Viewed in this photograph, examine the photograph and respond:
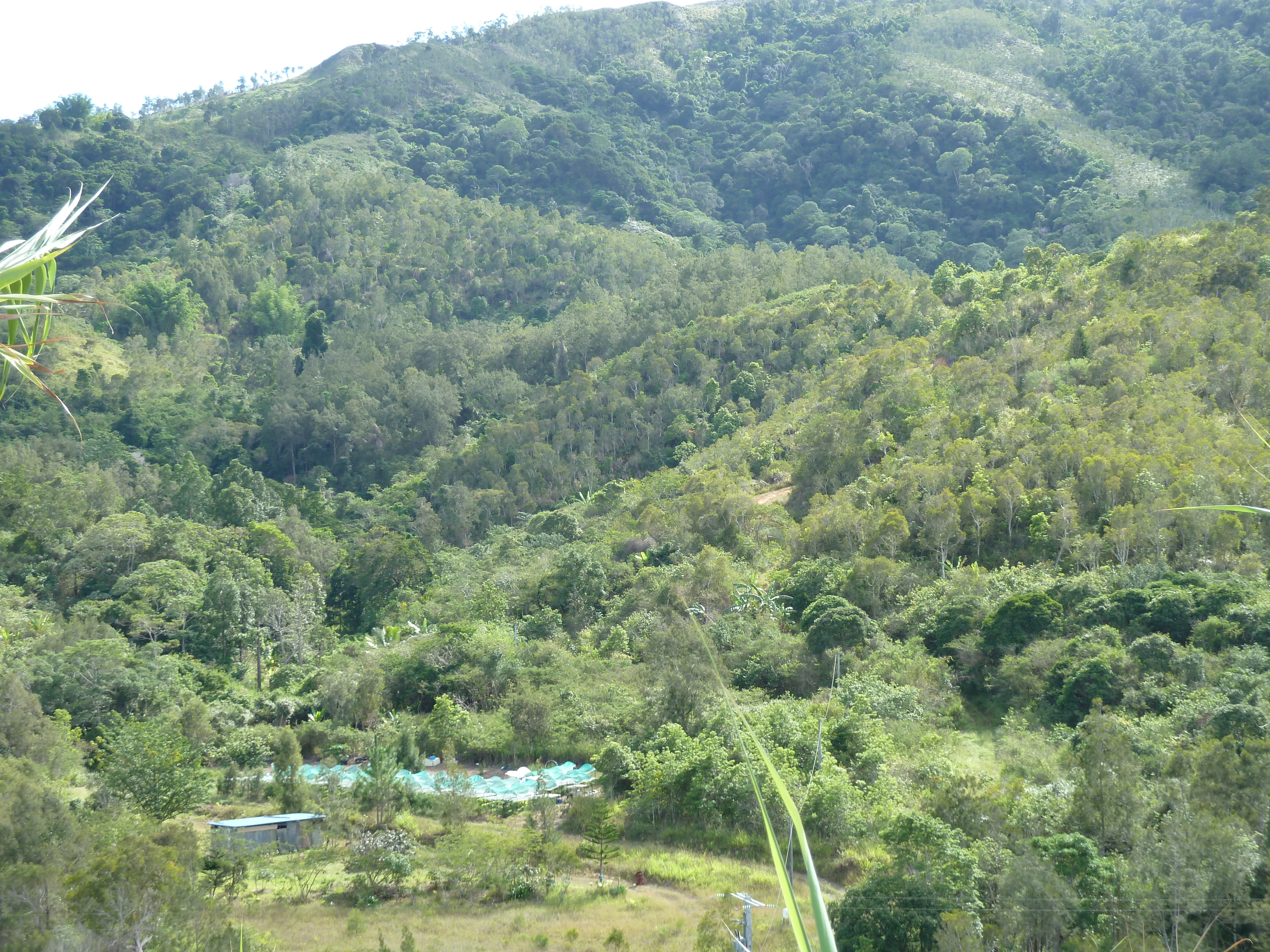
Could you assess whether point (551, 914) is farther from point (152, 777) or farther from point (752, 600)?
point (752, 600)

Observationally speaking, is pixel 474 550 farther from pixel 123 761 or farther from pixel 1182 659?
pixel 1182 659

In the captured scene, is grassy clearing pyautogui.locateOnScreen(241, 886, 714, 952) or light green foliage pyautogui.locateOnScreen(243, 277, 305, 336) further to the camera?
light green foliage pyautogui.locateOnScreen(243, 277, 305, 336)

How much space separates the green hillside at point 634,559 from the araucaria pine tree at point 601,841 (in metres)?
0.36

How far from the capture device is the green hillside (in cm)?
1627

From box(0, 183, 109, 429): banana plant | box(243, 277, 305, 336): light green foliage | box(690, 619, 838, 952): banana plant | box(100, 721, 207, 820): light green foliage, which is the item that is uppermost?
box(0, 183, 109, 429): banana plant

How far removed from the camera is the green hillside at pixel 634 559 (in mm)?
16266

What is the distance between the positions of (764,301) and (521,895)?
4978 centimetres

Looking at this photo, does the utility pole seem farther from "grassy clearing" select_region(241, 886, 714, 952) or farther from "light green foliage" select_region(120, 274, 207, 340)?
"light green foliage" select_region(120, 274, 207, 340)

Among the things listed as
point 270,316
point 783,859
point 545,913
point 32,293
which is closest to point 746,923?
point 545,913

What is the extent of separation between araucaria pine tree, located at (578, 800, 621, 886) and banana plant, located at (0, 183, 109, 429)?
16.6 metres

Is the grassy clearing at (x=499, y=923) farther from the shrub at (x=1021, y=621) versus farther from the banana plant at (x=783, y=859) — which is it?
the banana plant at (x=783, y=859)

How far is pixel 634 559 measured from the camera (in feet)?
125

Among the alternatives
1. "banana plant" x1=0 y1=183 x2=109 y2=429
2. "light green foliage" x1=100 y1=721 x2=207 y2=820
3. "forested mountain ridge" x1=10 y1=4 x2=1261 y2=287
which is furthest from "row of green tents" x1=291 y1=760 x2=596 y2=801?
"forested mountain ridge" x1=10 y1=4 x2=1261 y2=287

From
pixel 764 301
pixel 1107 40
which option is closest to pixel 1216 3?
pixel 1107 40
